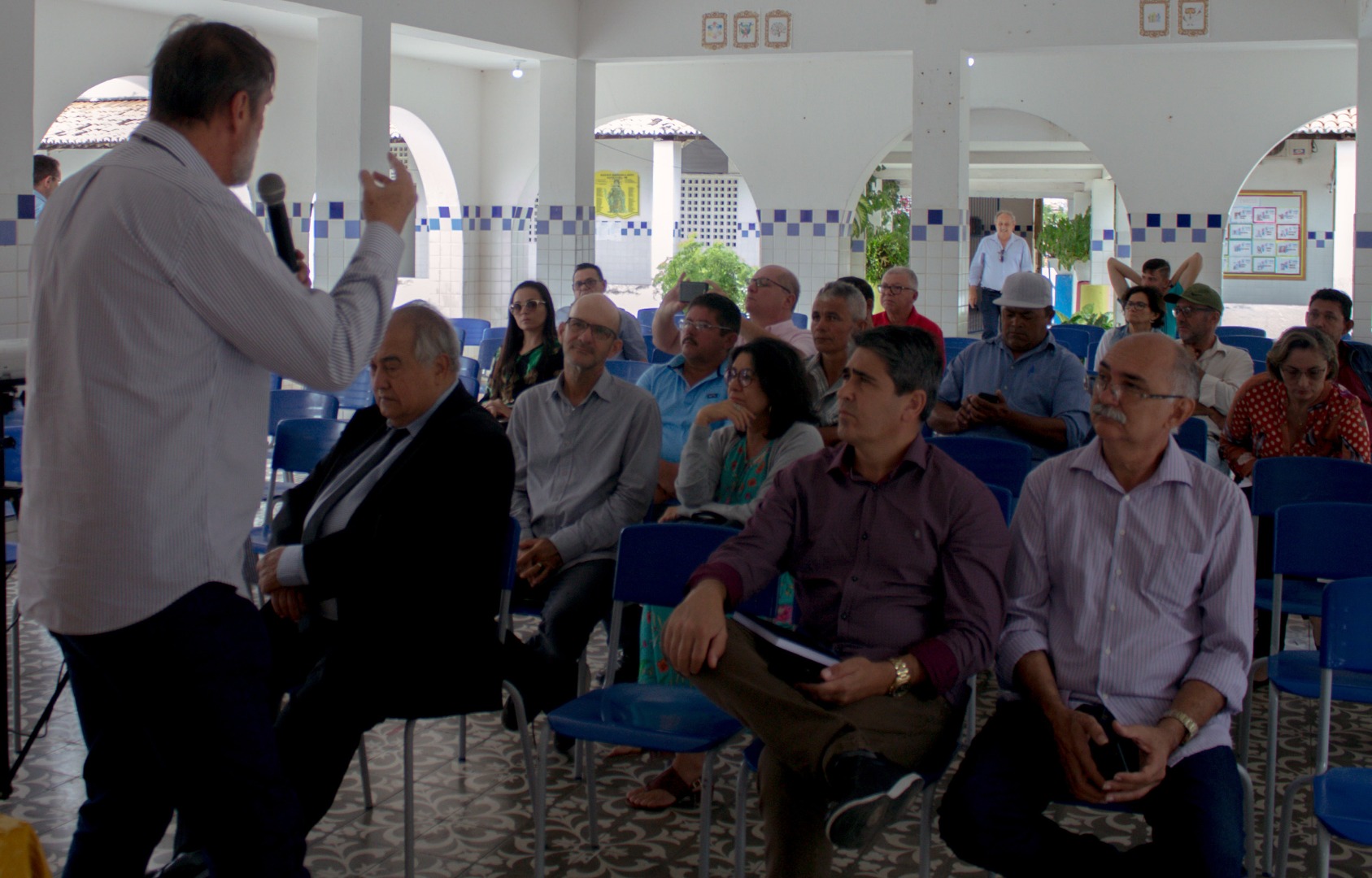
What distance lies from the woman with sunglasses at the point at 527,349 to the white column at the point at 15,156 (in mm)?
2602

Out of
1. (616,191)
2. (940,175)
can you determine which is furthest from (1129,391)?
(616,191)

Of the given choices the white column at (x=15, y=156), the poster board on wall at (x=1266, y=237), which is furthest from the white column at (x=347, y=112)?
the poster board on wall at (x=1266, y=237)

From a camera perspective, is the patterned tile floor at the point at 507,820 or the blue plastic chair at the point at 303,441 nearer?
the patterned tile floor at the point at 507,820

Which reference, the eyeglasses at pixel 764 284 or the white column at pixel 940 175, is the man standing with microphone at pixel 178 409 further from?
the white column at pixel 940 175

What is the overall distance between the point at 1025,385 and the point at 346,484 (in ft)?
8.94

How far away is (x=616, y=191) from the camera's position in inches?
758

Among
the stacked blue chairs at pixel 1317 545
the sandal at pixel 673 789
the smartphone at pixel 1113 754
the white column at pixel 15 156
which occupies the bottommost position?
the sandal at pixel 673 789

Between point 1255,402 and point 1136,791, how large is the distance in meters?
2.77

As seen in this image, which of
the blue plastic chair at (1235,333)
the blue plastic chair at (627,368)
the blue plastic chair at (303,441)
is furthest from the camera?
the blue plastic chair at (1235,333)

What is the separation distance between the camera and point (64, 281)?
6.40 feet

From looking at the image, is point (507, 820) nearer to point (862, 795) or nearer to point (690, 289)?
point (862, 795)

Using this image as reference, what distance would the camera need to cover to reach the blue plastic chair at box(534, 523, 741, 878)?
2.82m

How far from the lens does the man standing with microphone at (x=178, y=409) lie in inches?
76.2

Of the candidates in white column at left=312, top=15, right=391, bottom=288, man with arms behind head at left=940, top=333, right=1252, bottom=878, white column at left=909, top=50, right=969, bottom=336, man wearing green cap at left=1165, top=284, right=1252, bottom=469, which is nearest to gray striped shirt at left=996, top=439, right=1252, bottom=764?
man with arms behind head at left=940, top=333, right=1252, bottom=878
